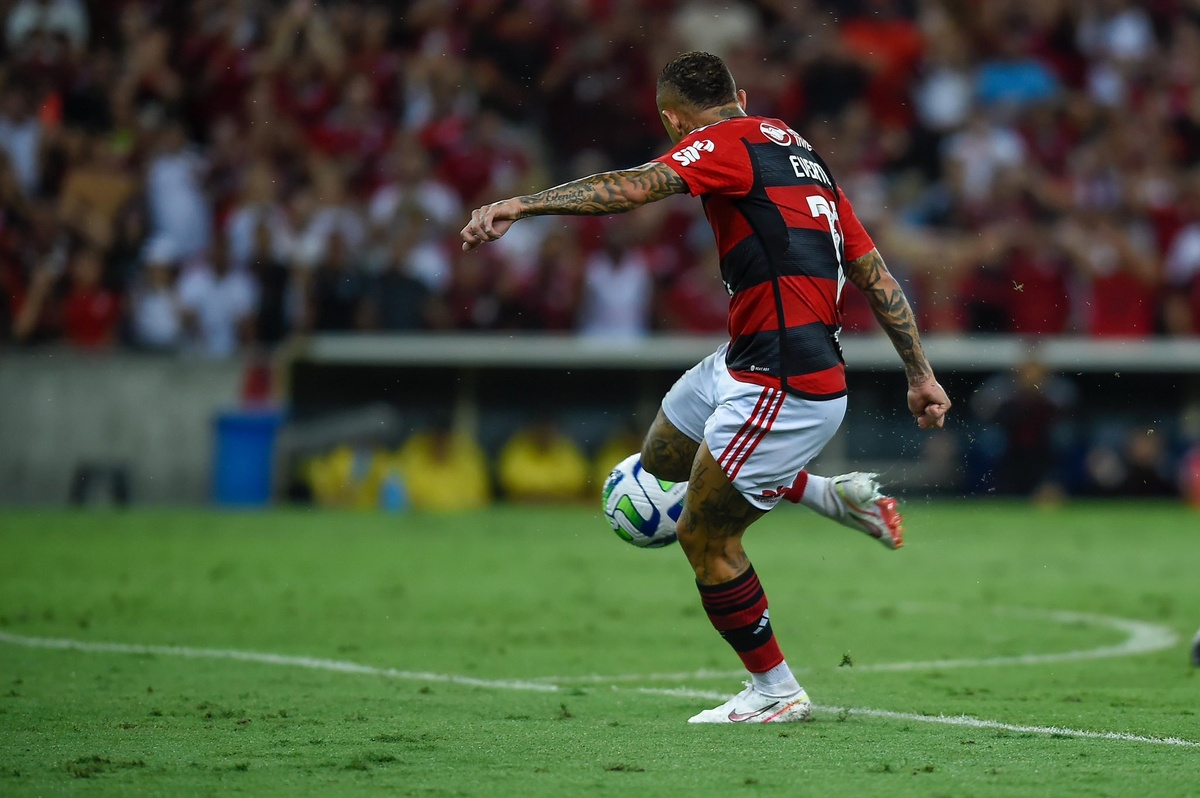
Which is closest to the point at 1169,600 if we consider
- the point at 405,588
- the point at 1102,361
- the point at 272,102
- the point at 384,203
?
the point at 405,588

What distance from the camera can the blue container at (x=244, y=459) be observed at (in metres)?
16.1

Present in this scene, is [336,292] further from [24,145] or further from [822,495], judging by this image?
[822,495]

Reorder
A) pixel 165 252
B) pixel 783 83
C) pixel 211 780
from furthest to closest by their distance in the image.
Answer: pixel 783 83 < pixel 165 252 < pixel 211 780

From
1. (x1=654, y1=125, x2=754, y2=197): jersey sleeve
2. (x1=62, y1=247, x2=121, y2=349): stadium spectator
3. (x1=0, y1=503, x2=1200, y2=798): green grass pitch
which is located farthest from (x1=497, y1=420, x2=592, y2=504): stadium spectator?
(x1=654, y1=125, x2=754, y2=197): jersey sleeve

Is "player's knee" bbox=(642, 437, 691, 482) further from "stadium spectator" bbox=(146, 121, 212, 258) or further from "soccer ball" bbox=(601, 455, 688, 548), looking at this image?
"stadium spectator" bbox=(146, 121, 212, 258)

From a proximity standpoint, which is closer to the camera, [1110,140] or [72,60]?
[72,60]

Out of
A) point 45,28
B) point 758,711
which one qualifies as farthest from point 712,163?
point 45,28

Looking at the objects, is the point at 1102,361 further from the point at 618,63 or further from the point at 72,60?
the point at 72,60

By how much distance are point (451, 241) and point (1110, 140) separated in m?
7.73

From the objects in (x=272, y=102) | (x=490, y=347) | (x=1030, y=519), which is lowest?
(x=1030, y=519)

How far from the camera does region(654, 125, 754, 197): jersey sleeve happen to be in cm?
547

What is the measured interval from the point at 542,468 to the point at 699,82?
1159cm

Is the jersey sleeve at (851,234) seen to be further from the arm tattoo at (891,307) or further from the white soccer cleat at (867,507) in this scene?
the white soccer cleat at (867,507)

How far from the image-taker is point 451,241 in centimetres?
1653
